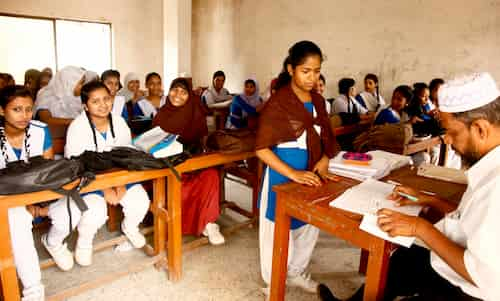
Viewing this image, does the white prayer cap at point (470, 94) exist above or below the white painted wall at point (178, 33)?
below

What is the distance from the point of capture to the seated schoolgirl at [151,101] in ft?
14.3

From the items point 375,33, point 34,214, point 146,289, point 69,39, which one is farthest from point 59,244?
point 69,39

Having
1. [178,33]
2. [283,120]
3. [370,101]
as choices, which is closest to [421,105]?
[370,101]

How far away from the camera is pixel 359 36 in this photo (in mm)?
6605

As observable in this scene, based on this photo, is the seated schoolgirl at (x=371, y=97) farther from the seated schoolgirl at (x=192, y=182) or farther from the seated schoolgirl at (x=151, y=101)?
the seated schoolgirl at (x=192, y=182)

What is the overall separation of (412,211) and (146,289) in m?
1.63

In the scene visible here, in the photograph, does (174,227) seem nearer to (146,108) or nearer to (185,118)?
(185,118)

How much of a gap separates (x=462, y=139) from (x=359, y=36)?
6.01 meters

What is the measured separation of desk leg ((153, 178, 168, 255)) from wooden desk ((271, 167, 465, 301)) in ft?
2.72

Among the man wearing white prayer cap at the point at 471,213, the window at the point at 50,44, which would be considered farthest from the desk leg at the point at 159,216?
the window at the point at 50,44

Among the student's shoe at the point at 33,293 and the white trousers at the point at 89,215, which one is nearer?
the student's shoe at the point at 33,293

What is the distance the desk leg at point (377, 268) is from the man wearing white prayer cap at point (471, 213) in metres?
0.12

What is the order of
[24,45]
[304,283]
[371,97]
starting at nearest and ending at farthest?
1. [304,283]
2. [371,97]
3. [24,45]

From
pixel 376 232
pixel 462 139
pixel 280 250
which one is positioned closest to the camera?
pixel 462 139
